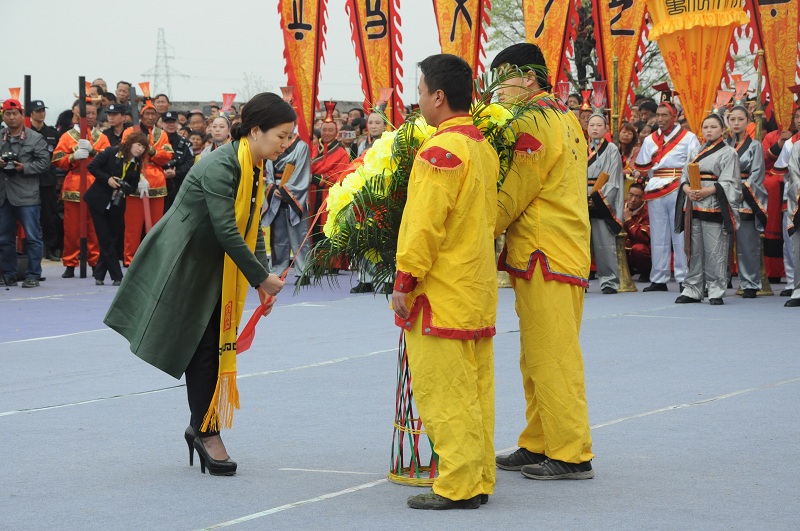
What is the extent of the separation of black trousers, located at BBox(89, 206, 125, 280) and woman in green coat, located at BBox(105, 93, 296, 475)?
25.7ft

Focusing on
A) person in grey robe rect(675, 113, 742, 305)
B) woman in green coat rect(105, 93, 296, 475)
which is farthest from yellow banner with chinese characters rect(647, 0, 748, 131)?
woman in green coat rect(105, 93, 296, 475)

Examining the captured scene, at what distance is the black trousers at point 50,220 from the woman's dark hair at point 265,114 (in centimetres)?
940

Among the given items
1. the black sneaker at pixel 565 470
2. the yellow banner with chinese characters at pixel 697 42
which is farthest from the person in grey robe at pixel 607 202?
the black sneaker at pixel 565 470

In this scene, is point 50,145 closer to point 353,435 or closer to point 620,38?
point 620,38

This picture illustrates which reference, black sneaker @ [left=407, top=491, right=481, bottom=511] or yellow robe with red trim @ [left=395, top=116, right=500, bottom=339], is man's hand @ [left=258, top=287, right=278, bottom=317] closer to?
yellow robe with red trim @ [left=395, top=116, right=500, bottom=339]

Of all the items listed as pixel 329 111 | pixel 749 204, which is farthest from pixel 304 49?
pixel 749 204

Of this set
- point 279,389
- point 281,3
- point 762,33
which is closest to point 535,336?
point 279,389

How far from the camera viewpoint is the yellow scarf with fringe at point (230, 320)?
4.82m

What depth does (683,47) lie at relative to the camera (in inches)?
458

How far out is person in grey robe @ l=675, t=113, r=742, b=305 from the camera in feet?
35.4

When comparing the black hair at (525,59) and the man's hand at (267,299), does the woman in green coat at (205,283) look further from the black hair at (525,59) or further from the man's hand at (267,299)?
the black hair at (525,59)

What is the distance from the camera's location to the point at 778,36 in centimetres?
1234

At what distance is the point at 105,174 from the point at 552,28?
5.04 metres

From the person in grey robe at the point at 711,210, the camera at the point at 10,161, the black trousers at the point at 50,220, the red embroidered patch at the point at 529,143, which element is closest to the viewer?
the red embroidered patch at the point at 529,143
